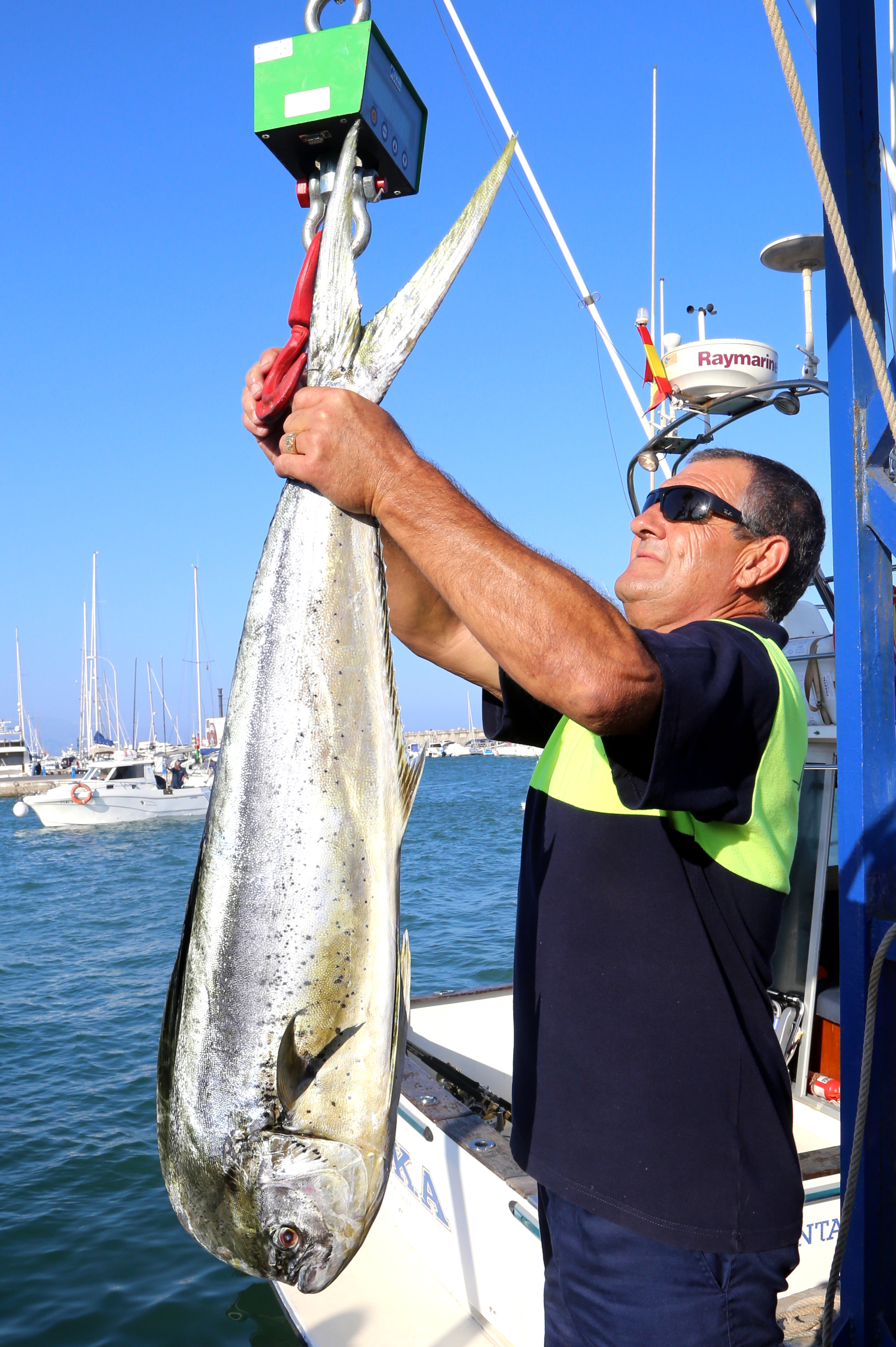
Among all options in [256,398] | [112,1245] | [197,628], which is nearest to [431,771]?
[197,628]

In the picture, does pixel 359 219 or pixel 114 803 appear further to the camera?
pixel 114 803

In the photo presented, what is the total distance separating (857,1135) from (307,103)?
235 centimetres

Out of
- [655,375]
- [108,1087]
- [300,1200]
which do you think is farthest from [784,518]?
[108,1087]

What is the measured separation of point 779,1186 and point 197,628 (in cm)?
4476

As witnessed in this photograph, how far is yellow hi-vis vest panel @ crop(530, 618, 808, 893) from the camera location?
1.49 m

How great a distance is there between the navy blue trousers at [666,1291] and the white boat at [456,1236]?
68.7 inches

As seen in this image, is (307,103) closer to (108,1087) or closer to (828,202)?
(828,202)

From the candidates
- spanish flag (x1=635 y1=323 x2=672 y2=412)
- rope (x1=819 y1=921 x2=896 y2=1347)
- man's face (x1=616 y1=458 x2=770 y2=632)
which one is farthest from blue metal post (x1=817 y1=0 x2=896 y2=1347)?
spanish flag (x1=635 y1=323 x2=672 y2=412)

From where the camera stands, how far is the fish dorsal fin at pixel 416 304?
160 centimetres

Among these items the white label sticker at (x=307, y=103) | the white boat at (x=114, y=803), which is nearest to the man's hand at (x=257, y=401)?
the white label sticker at (x=307, y=103)

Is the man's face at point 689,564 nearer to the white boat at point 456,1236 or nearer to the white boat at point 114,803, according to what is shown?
the white boat at point 456,1236

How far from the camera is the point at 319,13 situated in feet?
5.65

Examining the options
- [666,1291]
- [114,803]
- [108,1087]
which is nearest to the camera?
[666,1291]

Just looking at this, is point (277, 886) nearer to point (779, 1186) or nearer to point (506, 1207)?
point (779, 1186)
